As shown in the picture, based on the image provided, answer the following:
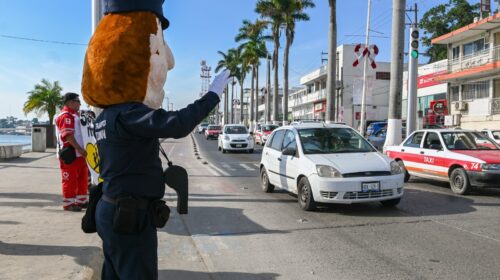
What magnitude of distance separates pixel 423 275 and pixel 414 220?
2792mm

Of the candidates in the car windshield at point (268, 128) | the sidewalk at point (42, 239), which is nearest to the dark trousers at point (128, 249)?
the sidewalk at point (42, 239)

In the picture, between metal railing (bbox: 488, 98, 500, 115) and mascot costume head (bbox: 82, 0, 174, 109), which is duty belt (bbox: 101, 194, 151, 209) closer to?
mascot costume head (bbox: 82, 0, 174, 109)

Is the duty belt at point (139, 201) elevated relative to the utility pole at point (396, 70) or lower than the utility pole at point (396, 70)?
lower

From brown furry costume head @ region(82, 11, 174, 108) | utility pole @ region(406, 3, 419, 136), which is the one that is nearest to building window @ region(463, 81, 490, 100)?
utility pole @ region(406, 3, 419, 136)

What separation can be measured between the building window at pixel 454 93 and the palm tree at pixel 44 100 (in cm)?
2774

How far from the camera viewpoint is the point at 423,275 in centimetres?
488

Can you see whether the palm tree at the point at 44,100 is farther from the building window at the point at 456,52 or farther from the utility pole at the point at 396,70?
the building window at the point at 456,52

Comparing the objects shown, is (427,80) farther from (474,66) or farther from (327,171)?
(327,171)

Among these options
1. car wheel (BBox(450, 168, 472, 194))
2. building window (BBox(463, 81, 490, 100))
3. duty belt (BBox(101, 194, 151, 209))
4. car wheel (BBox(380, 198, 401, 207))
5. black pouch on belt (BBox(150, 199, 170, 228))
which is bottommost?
car wheel (BBox(380, 198, 401, 207))

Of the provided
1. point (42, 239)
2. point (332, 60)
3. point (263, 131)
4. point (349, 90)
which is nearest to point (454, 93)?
point (332, 60)

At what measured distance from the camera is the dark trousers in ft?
8.87

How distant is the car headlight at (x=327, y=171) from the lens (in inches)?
318

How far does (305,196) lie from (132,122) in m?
6.14

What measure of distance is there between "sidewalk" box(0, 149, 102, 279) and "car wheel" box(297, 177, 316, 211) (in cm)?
372
